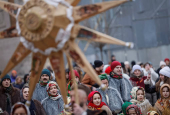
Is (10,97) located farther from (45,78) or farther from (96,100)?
(96,100)

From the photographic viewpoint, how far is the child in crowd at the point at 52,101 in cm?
641

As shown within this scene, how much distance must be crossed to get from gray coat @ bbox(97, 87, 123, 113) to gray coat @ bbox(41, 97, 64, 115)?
1033mm

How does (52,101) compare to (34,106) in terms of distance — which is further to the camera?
(52,101)

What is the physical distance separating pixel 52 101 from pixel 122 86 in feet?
6.25

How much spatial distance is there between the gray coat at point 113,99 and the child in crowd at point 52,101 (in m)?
1.04

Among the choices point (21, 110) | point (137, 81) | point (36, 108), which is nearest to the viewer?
point (21, 110)

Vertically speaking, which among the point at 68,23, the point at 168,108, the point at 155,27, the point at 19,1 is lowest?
the point at 168,108

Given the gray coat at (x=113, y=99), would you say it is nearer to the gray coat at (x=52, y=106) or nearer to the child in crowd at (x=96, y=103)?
the child in crowd at (x=96, y=103)

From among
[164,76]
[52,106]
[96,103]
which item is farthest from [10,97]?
[164,76]

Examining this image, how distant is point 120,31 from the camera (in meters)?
17.0

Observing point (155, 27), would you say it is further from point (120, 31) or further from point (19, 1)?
point (19, 1)

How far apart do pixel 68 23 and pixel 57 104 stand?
3.01 metres

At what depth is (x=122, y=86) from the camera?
24.7 feet

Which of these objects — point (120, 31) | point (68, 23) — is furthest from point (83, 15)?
point (120, 31)
